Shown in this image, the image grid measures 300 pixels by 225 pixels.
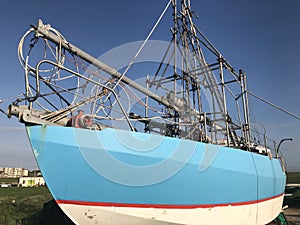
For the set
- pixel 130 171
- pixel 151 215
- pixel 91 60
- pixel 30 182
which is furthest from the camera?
pixel 30 182

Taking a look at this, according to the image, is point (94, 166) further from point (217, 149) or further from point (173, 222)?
point (217, 149)

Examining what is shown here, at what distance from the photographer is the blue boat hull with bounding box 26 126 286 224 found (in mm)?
4250

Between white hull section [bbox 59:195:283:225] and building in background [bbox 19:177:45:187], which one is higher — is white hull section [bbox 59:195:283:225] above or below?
above

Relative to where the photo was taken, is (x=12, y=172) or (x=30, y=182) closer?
(x=30, y=182)

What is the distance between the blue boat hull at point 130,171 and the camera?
4250mm

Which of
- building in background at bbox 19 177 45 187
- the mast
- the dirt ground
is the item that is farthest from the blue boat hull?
building in background at bbox 19 177 45 187

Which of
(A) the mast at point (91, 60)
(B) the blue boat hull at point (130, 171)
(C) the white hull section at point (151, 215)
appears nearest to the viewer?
(B) the blue boat hull at point (130, 171)

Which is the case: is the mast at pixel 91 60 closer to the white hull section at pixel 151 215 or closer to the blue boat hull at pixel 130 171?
the blue boat hull at pixel 130 171

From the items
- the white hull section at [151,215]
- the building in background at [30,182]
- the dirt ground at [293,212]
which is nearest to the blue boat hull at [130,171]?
the white hull section at [151,215]

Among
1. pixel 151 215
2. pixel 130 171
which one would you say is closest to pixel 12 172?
pixel 151 215

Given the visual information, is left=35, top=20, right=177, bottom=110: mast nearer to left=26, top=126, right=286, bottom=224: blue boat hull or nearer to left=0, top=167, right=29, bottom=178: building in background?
left=26, top=126, right=286, bottom=224: blue boat hull

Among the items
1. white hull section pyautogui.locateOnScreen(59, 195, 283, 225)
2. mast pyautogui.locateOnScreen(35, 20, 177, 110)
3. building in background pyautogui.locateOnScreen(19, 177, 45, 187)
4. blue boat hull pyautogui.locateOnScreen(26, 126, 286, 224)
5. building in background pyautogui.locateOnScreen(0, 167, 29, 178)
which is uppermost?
mast pyautogui.locateOnScreen(35, 20, 177, 110)

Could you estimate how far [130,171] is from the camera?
4539 mm

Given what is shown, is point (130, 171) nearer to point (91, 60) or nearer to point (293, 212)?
point (91, 60)
